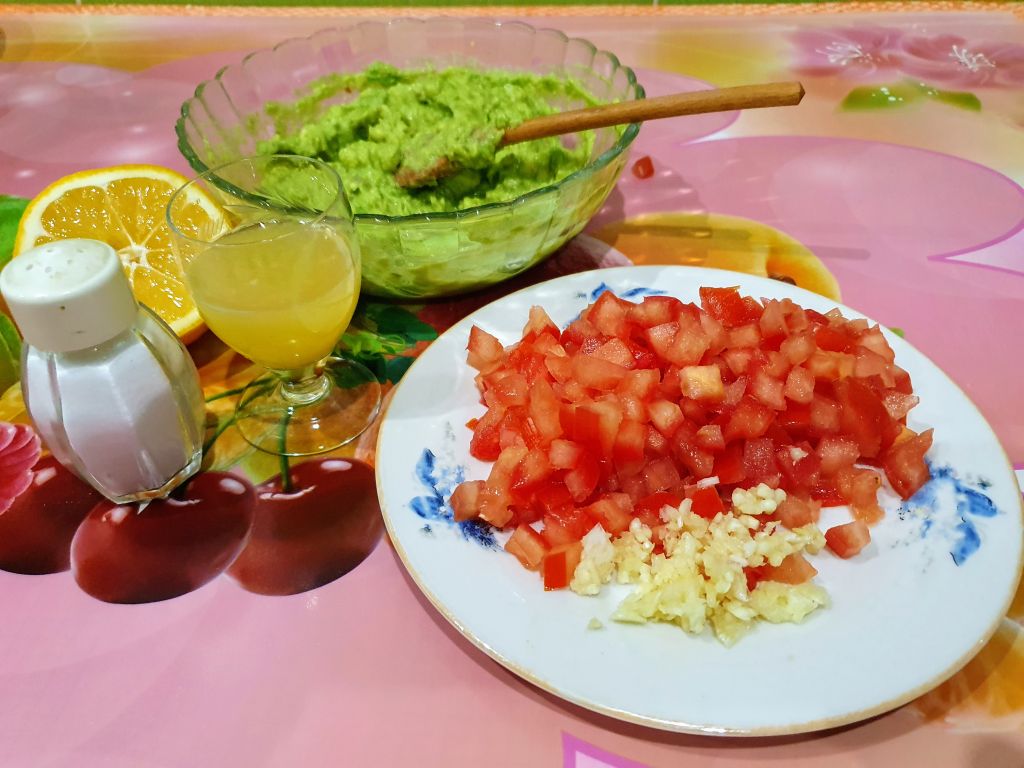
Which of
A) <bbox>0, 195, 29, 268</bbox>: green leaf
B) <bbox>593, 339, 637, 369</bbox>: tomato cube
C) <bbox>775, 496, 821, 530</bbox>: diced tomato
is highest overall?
<bbox>593, 339, 637, 369</bbox>: tomato cube

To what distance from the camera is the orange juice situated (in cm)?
115

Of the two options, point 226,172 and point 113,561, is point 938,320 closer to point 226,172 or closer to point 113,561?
point 226,172

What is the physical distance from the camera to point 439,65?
2.01 metres

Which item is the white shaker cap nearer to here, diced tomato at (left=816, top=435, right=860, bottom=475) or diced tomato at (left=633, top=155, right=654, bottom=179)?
diced tomato at (left=816, top=435, right=860, bottom=475)

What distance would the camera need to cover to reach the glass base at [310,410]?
4.43 ft

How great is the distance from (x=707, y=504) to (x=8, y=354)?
1.29 m

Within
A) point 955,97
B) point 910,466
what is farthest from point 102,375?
point 955,97

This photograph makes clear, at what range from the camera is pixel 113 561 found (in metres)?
1.17

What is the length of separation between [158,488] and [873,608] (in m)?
1.10

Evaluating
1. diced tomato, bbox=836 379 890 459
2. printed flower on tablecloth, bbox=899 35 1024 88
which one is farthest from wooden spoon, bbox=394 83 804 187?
printed flower on tablecloth, bbox=899 35 1024 88

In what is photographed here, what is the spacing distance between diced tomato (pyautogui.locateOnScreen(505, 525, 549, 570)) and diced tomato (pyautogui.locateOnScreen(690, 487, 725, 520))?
0.23m

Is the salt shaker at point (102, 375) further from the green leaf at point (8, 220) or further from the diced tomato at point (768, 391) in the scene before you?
the diced tomato at point (768, 391)

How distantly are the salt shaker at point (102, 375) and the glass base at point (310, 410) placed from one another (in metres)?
0.13

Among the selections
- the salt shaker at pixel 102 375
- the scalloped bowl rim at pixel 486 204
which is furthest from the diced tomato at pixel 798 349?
the salt shaker at pixel 102 375
